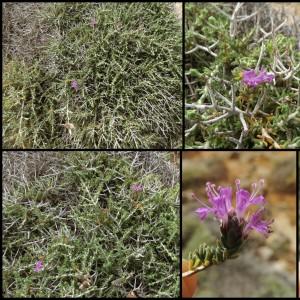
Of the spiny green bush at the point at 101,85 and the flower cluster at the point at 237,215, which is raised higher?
the spiny green bush at the point at 101,85

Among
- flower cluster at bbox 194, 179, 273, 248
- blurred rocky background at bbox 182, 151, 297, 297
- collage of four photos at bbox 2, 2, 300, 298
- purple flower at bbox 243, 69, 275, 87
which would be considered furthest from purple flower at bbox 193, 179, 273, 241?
purple flower at bbox 243, 69, 275, 87

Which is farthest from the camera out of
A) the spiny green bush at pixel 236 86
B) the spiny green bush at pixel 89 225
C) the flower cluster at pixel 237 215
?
the spiny green bush at pixel 236 86

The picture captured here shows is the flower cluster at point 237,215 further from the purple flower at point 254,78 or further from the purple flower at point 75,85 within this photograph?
the purple flower at point 75,85

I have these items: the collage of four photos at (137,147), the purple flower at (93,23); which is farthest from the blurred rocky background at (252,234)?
the purple flower at (93,23)

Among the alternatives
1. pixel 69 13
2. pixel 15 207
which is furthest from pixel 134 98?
pixel 15 207

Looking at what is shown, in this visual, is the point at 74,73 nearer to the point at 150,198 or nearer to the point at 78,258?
the point at 150,198

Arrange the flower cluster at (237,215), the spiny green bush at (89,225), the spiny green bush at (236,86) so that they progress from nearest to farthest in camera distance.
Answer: the flower cluster at (237,215) → the spiny green bush at (89,225) → the spiny green bush at (236,86)

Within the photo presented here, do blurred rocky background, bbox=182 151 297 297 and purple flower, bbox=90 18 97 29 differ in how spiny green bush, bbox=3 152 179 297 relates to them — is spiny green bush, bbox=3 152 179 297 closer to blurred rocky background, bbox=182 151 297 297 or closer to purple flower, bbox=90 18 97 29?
blurred rocky background, bbox=182 151 297 297

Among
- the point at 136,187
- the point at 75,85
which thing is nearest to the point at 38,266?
the point at 136,187
